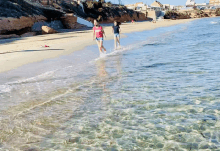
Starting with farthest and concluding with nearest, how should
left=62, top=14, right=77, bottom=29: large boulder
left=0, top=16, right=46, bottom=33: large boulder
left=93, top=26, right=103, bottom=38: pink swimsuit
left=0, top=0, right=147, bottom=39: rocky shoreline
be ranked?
left=62, top=14, right=77, bottom=29: large boulder, left=0, top=0, right=147, bottom=39: rocky shoreline, left=0, top=16, right=46, bottom=33: large boulder, left=93, top=26, right=103, bottom=38: pink swimsuit

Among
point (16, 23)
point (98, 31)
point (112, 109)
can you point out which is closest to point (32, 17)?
point (16, 23)

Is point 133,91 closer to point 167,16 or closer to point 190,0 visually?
point 167,16

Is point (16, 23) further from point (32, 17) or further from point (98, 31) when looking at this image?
point (98, 31)

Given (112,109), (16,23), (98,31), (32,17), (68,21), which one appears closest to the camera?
(112,109)

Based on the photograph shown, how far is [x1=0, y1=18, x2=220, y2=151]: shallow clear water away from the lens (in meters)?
3.74

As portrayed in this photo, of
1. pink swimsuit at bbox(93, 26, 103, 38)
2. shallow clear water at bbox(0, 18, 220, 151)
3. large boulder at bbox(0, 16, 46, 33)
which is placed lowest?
shallow clear water at bbox(0, 18, 220, 151)

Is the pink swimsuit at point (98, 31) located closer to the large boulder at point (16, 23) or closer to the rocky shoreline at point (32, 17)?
the rocky shoreline at point (32, 17)

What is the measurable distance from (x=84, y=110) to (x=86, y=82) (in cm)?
235

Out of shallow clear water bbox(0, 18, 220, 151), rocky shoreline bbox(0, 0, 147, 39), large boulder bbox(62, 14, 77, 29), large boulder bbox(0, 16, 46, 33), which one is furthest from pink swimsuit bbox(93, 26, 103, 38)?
large boulder bbox(62, 14, 77, 29)

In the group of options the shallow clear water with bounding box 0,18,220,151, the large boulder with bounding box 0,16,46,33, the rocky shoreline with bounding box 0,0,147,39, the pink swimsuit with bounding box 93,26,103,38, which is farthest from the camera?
the rocky shoreline with bounding box 0,0,147,39

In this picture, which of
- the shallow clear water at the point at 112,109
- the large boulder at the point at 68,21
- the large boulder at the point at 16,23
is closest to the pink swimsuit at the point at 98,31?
the shallow clear water at the point at 112,109

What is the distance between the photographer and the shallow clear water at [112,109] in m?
3.74

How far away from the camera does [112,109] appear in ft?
16.5

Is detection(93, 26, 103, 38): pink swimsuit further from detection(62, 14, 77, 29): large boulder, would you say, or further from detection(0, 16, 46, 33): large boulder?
detection(62, 14, 77, 29): large boulder
